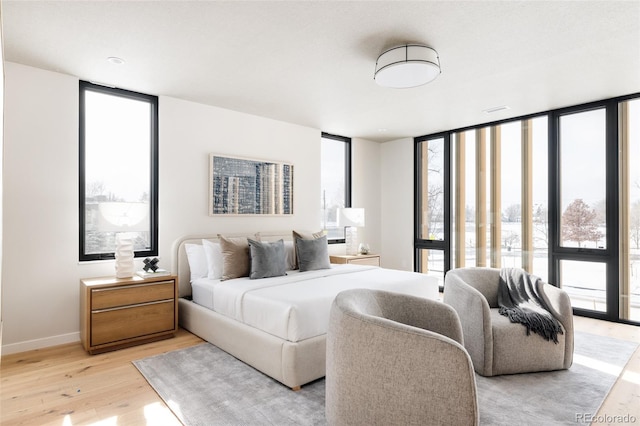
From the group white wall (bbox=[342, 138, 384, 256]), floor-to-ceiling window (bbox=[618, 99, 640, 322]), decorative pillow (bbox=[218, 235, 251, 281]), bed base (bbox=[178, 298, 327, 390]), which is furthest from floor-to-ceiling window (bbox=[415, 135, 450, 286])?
bed base (bbox=[178, 298, 327, 390])

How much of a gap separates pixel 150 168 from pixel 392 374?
355 centimetres

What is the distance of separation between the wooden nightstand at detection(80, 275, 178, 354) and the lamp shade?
9.10 feet

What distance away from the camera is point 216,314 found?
11.0ft

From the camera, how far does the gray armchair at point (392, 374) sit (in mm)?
1499

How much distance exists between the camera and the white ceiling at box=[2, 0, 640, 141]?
7.94ft

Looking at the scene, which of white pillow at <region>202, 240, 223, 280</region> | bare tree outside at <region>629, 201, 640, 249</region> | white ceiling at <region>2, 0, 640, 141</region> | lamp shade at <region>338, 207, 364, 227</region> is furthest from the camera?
lamp shade at <region>338, 207, 364, 227</region>

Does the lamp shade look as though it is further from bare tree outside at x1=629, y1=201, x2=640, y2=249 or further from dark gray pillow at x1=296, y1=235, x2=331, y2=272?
bare tree outside at x1=629, y1=201, x2=640, y2=249

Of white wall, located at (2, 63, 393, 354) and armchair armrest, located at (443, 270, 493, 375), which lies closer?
armchair armrest, located at (443, 270, 493, 375)

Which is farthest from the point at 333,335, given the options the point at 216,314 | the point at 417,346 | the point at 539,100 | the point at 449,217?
the point at 449,217

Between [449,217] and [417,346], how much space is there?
4.60 metres

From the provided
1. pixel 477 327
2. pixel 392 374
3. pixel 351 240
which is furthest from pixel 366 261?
pixel 392 374

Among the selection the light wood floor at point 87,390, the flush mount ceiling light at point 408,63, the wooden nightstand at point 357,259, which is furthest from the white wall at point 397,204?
the light wood floor at point 87,390

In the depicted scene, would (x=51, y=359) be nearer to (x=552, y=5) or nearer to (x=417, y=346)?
(x=417, y=346)

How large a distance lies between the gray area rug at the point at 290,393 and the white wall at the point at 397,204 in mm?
3331
